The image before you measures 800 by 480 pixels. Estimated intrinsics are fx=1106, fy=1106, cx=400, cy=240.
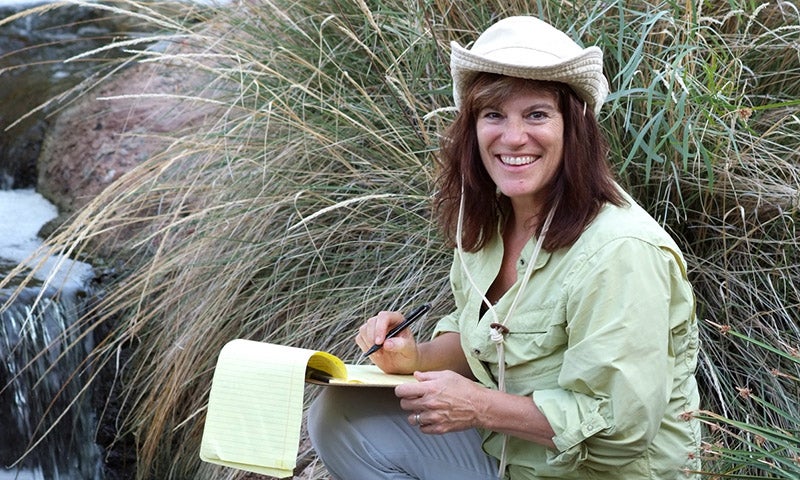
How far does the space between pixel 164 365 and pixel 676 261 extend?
6.61ft

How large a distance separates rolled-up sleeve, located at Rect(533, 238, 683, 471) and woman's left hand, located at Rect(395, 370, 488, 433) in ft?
0.38

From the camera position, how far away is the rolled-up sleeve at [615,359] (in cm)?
184

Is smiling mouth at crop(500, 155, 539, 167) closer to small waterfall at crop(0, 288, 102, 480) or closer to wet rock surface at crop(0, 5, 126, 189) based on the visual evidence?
small waterfall at crop(0, 288, 102, 480)

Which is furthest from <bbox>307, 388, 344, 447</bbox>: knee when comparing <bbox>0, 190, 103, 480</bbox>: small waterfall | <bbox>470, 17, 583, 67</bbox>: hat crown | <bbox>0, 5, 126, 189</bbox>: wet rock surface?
<bbox>0, 5, 126, 189</bbox>: wet rock surface

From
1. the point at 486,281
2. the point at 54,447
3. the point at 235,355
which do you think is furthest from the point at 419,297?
the point at 54,447

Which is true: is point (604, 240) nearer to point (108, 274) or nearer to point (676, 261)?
point (676, 261)

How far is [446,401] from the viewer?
1.96 m

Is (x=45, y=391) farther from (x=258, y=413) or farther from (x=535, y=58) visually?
(x=535, y=58)

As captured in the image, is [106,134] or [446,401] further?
[106,134]

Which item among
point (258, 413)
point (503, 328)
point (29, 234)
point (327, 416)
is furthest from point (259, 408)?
point (29, 234)

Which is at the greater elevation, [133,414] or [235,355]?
[235,355]

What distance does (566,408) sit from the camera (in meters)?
1.90

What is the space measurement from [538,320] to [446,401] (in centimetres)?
23

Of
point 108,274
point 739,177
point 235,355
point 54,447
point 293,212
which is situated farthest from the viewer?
point 108,274
